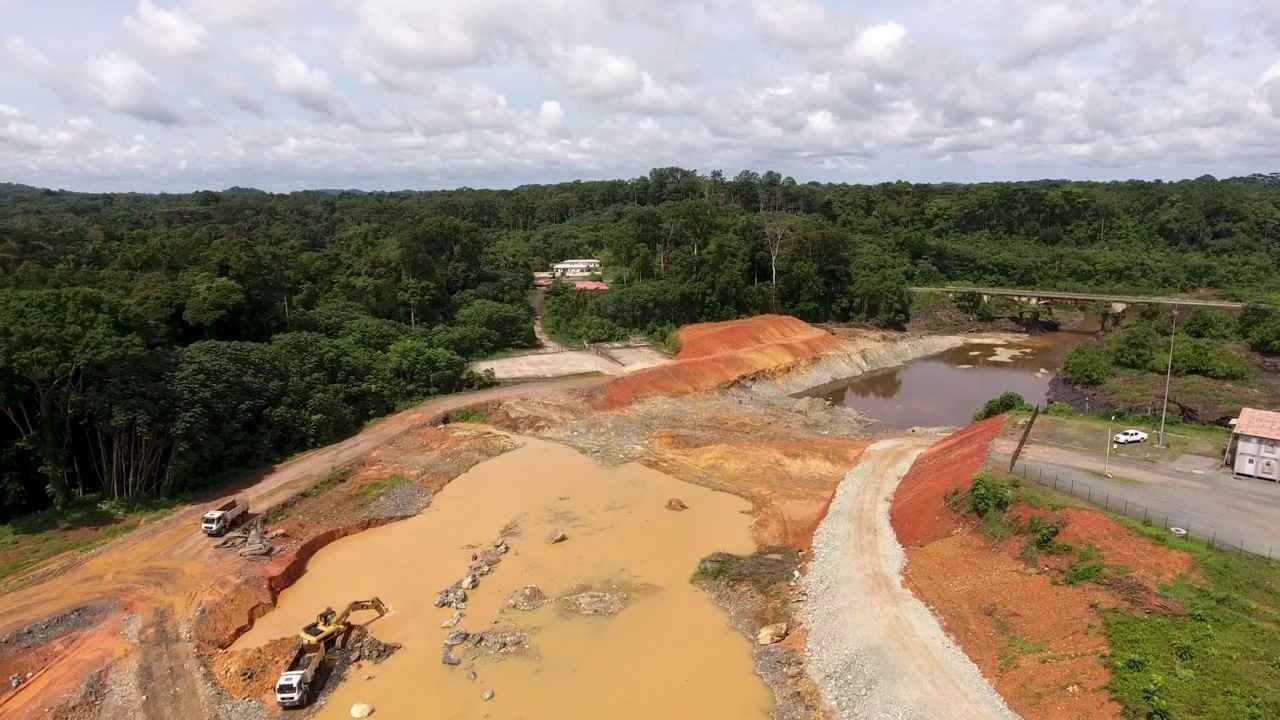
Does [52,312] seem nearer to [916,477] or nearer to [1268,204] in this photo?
[916,477]

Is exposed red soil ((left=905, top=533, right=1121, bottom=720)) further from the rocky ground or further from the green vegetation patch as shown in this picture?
the rocky ground

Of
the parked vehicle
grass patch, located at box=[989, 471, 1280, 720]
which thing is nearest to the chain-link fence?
grass patch, located at box=[989, 471, 1280, 720]

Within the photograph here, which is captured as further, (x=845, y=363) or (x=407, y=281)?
(x=845, y=363)

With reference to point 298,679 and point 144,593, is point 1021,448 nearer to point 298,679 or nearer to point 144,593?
point 298,679

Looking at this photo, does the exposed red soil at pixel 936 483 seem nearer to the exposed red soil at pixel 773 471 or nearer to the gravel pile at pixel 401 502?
the exposed red soil at pixel 773 471

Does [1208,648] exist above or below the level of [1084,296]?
below

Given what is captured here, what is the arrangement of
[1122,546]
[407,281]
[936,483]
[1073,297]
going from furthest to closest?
1. [1073,297]
2. [407,281]
3. [936,483]
4. [1122,546]

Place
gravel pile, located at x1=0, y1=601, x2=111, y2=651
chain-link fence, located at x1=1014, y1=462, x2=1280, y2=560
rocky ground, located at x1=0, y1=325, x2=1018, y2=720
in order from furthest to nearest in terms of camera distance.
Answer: chain-link fence, located at x1=1014, y1=462, x2=1280, y2=560 → gravel pile, located at x1=0, y1=601, x2=111, y2=651 → rocky ground, located at x1=0, y1=325, x2=1018, y2=720

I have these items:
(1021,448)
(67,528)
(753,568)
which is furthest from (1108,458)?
(67,528)
